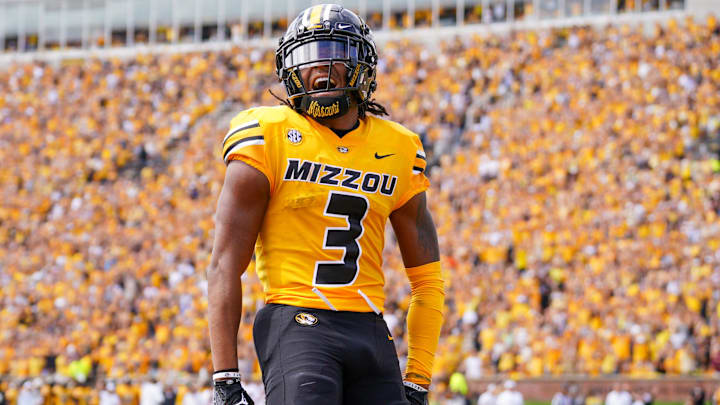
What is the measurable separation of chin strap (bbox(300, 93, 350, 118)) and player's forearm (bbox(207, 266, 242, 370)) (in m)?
0.59

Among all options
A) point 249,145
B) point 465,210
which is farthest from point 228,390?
point 465,210

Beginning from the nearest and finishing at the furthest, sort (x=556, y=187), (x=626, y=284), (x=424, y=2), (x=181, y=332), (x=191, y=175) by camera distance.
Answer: (x=626, y=284)
(x=181, y=332)
(x=556, y=187)
(x=191, y=175)
(x=424, y=2)

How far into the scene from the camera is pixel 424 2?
1206 inches

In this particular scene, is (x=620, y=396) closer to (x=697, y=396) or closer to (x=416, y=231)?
(x=697, y=396)

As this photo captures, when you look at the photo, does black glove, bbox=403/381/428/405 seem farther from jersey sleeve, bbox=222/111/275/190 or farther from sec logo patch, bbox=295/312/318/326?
jersey sleeve, bbox=222/111/275/190

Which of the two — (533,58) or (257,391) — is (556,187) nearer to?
(533,58)

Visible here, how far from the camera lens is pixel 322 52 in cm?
360

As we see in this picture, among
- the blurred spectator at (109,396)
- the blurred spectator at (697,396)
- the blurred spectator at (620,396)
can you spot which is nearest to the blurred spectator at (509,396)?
the blurred spectator at (620,396)

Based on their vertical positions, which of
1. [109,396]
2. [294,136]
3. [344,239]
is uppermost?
[294,136]

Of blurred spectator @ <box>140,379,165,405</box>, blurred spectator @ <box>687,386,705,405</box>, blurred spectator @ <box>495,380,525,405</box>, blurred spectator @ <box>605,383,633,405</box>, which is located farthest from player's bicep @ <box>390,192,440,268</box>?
blurred spectator @ <box>140,379,165,405</box>

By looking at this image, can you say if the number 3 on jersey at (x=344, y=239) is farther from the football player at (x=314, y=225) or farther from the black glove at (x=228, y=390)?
the black glove at (x=228, y=390)

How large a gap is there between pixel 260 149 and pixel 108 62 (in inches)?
1168

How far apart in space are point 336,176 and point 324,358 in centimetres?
59

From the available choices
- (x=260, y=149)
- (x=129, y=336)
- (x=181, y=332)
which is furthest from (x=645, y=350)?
(x=260, y=149)
